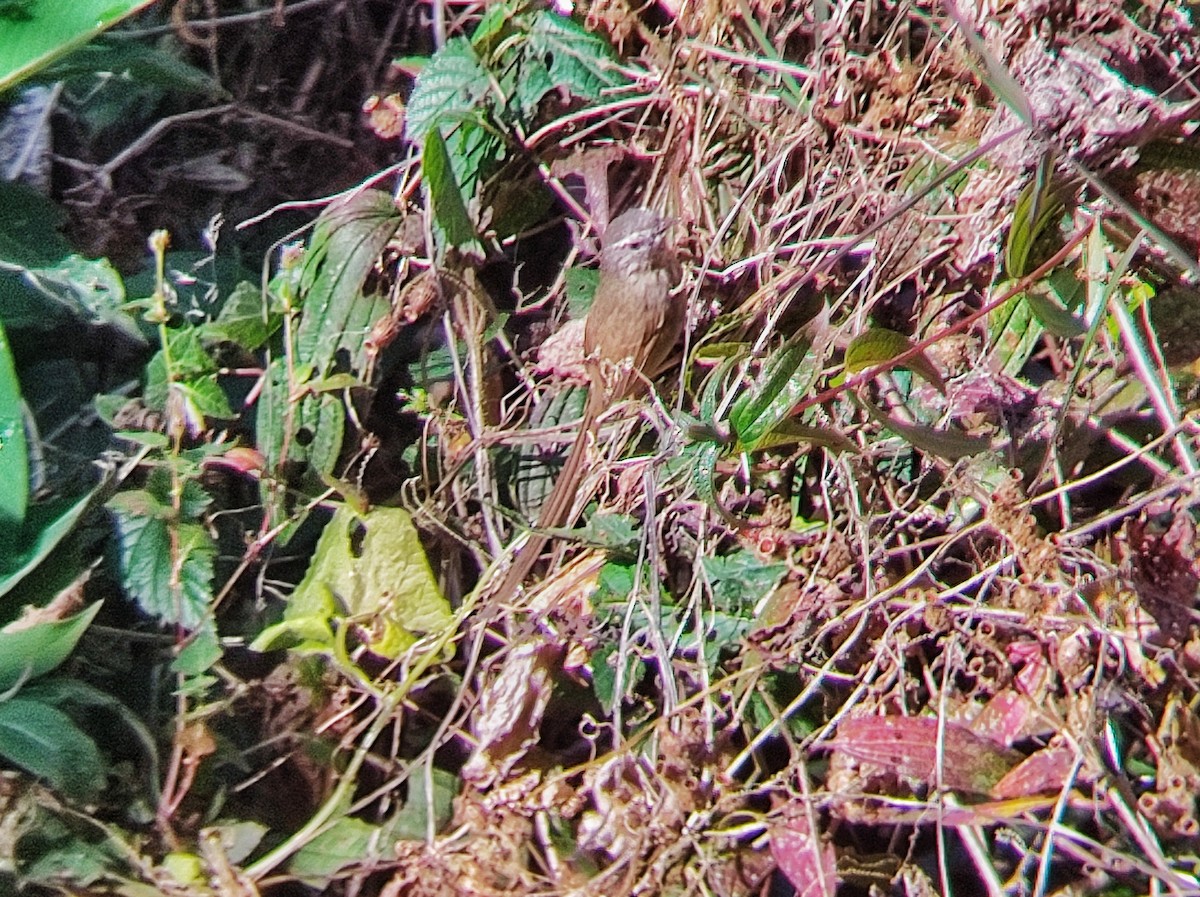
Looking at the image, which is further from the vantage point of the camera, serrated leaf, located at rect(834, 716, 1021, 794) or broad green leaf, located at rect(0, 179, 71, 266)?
broad green leaf, located at rect(0, 179, 71, 266)

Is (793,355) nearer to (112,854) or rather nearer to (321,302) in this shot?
(321,302)

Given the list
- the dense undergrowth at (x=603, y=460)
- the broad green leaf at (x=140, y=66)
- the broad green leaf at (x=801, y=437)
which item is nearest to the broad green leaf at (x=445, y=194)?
the dense undergrowth at (x=603, y=460)

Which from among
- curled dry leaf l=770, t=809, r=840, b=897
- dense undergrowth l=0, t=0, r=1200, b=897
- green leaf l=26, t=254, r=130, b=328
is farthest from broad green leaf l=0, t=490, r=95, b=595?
curled dry leaf l=770, t=809, r=840, b=897

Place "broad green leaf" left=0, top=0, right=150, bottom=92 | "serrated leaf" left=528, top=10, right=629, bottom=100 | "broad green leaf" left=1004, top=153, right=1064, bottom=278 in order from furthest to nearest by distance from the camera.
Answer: "serrated leaf" left=528, top=10, right=629, bottom=100 → "broad green leaf" left=0, top=0, right=150, bottom=92 → "broad green leaf" left=1004, top=153, right=1064, bottom=278

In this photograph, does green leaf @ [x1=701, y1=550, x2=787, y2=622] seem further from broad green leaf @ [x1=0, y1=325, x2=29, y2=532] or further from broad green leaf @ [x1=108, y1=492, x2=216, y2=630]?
broad green leaf @ [x1=0, y1=325, x2=29, y2=532]

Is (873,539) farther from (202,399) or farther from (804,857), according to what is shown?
(202,399)

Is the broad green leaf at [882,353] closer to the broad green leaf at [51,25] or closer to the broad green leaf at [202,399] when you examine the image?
the broad green leaf at [202,399]

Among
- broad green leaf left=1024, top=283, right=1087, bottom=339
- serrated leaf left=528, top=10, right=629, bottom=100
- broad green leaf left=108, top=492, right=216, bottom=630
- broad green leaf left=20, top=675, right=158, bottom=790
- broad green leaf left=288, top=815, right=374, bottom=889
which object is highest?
serrated leaf left=528, top=10, right=629, bottom=100
